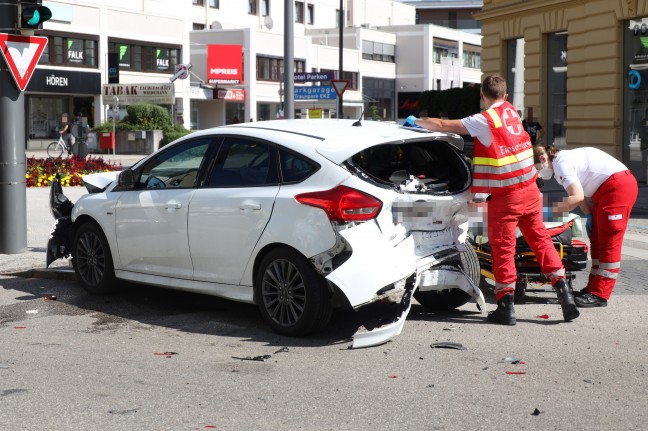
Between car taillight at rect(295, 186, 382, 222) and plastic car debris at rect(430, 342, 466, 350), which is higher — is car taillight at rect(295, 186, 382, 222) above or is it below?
above

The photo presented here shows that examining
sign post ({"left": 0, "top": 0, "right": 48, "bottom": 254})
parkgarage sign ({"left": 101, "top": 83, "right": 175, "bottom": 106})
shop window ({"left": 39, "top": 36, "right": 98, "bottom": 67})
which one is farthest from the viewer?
shop window ({"left": 39, "top": 36, "right": 98, "bottom": 67})

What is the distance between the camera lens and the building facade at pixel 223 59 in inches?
2168

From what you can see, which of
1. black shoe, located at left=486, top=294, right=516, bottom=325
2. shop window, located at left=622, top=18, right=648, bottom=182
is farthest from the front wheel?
black shoe, located at left=486, top=294, right=516, bottom=325

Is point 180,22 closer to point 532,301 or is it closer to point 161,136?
point 161,136

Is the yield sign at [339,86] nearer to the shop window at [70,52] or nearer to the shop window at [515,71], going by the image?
the shop window at [515,71]

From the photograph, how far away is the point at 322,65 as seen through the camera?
79062 millimetres

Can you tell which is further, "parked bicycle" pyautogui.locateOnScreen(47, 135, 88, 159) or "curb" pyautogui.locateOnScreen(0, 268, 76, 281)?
"parked bicycle" pyautogui.locateOnScreen(47, 135, 88, 159)

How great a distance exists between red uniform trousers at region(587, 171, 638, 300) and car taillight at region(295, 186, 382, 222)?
2475 millimetres

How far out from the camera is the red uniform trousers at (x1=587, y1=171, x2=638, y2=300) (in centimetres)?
824

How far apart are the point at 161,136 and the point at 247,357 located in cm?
4376

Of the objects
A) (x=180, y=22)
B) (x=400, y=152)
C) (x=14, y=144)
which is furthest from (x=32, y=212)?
(x=180, y=22)

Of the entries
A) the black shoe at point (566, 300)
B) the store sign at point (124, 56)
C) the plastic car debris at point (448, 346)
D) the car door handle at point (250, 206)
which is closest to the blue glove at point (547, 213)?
the black shoe at point (566, 300)

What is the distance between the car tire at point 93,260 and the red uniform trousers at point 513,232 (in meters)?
3.40

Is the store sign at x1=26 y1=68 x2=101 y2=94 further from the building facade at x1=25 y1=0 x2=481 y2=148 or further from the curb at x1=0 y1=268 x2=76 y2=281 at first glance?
the curb at x1=0 y1=268 x2=76 y2=281
